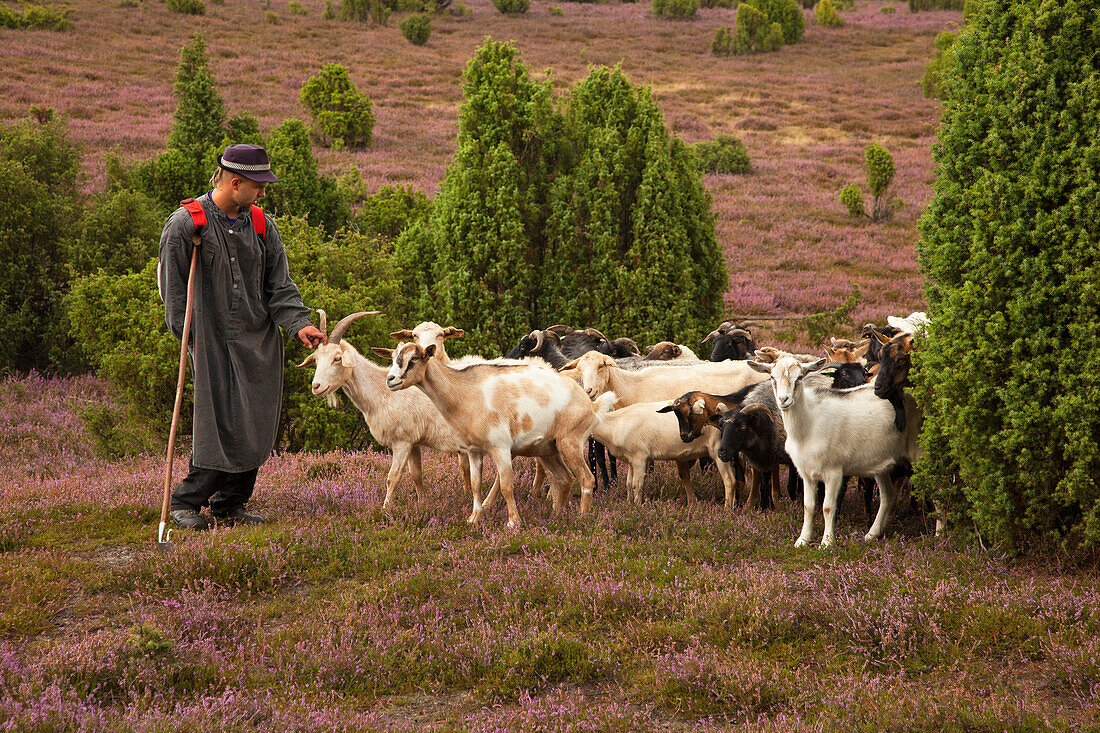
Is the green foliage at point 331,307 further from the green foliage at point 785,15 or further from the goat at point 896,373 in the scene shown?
the green foliage at point 785,15

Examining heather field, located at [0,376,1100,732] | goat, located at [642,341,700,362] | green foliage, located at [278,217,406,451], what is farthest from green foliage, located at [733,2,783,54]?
heather field, located at [0,376,1100,732]

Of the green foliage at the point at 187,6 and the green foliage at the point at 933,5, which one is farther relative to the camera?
the green foliage at the point at 933,5

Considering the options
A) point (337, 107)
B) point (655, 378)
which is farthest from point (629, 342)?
point (337, 107)

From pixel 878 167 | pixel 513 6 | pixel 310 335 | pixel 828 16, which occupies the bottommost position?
pixel 310 335

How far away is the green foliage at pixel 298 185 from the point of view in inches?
666

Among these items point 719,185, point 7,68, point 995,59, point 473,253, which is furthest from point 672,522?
point 7,68

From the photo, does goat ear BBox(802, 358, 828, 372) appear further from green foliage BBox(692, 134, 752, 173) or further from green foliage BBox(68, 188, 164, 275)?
green foliage BBox(692, 134, 752, 173)

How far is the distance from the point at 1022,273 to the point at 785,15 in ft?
196

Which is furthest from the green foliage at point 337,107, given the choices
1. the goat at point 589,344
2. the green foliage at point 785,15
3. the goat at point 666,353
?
the green foliage at point 785,15

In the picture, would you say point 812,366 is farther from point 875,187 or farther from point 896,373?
point 875,187

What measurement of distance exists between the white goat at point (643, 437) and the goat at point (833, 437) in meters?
1.39

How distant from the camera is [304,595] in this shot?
6.55 metres

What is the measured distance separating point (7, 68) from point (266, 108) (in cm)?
1193

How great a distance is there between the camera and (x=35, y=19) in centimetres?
4634
